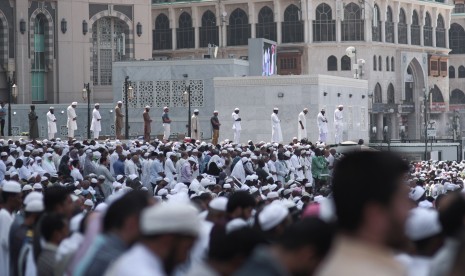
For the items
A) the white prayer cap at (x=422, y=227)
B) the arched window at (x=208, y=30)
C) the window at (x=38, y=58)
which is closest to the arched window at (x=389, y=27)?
the arched window at (x=208, y=30)

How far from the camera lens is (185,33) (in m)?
86.4

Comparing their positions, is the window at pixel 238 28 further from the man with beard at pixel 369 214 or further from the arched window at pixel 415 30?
the man with beard at pixel 369 214

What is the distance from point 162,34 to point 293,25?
10.0 meters

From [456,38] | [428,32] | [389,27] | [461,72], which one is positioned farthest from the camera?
[456,38]

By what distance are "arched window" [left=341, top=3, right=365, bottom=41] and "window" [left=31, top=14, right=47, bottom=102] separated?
28544mm

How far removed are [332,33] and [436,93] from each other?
1530 cm

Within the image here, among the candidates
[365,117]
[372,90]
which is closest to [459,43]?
[372,90]

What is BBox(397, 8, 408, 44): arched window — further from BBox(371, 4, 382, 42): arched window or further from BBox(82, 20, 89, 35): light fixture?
BBox(82, 20, 89, 35): light fixture

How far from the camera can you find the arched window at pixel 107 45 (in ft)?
204

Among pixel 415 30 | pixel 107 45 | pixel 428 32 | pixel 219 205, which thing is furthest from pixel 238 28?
pixel 219 205

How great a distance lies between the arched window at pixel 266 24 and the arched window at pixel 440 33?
56.3 feet

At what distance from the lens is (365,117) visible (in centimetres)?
5834

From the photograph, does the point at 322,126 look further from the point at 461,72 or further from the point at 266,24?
the point at 461,72

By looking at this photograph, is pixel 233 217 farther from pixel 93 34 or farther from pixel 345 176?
pixel 93 34
